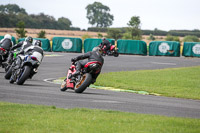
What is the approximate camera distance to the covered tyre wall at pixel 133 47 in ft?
154

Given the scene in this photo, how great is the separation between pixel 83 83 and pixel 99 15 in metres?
158

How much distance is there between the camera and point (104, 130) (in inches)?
297

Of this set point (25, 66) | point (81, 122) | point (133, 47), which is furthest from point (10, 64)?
point (133, 47)

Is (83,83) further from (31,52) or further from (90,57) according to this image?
(31,52)

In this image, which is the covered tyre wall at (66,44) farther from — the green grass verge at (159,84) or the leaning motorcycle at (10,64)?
the leaning motorcycle at (10,64)

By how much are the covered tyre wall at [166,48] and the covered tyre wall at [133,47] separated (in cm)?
102

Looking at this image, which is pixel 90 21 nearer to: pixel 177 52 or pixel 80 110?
pixel 177 52

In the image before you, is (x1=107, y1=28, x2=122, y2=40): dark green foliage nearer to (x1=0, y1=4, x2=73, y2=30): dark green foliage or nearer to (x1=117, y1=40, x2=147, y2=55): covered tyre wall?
(x1=0, y1=4, x2=73, y2=30): dark green foliage

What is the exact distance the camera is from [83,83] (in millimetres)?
13789

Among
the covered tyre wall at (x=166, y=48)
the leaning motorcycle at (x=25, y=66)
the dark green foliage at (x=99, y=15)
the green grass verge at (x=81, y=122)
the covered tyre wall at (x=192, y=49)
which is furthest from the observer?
the dark green foliage at (x=99, y=15)

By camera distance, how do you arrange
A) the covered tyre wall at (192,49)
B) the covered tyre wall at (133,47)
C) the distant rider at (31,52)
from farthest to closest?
the covered tyre wall at (133,47) → the covered tyre wall at (192,49) → the distant rider at (31,52)

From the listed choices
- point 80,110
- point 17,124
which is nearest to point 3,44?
point 80,110

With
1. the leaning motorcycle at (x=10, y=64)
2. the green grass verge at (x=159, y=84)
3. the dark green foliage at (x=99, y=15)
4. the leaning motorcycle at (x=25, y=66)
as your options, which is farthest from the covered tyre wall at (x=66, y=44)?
the dark green foliage at (x=99, y=15)

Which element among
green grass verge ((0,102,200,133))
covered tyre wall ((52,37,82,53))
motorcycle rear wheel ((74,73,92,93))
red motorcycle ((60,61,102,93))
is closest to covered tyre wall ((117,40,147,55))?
covered tyre wall ((52,37,82,53))
